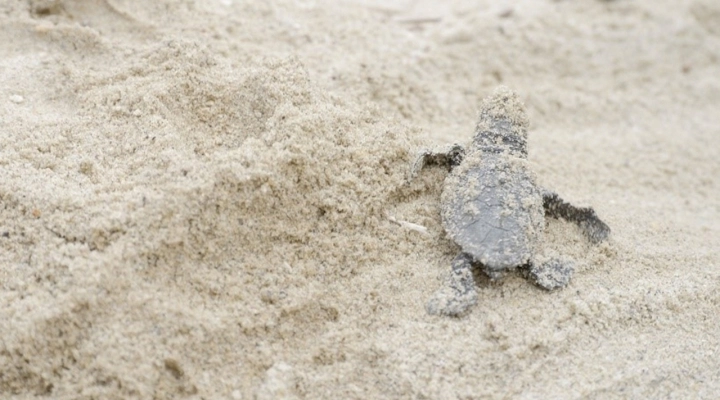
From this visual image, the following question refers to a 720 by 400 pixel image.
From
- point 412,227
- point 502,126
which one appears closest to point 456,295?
point 412,227

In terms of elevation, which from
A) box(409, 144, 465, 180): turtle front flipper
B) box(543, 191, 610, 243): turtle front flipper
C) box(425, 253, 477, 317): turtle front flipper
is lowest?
box(425, 253, 477, 317): turtle front flipper

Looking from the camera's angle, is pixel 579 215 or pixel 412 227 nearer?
pixel 412 227

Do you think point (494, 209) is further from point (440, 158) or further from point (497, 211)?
point (440, 158)

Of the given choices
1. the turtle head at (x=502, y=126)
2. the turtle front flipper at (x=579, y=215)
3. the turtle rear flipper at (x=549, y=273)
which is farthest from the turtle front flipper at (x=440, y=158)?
the turtle rear flipper at (x=549, y=273)

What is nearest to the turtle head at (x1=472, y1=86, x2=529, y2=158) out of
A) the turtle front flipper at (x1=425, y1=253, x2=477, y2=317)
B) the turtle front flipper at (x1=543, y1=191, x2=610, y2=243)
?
the turtle front flipper at (x1=543, y1=191, x2=610, y2=243)

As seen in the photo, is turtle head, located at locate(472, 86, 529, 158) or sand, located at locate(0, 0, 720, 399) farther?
turtle head, located at locate(472, 86, 529, 158)

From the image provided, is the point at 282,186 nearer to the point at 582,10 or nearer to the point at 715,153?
the point at 715,153

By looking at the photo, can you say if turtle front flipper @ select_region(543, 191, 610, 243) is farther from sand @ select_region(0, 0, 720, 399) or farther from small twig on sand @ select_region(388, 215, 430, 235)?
small twig on sand @ select_region(388, 215, 430, 235)

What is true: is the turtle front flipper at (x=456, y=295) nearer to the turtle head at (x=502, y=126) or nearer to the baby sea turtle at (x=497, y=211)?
the baby sea turtle at (x=497, y=211)
